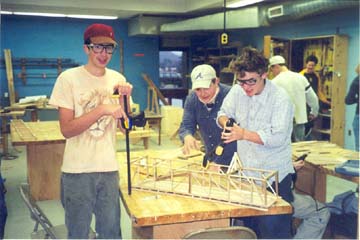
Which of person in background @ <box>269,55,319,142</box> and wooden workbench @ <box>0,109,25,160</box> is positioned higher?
person in background @ <box>269,55,319,142</box>

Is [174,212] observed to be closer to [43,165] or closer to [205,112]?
[205,112]

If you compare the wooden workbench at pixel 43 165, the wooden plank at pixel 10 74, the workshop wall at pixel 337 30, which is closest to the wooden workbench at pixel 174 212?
the wooden workbench at pixel 43 165

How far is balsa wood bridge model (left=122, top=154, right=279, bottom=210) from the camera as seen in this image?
140 centimetres

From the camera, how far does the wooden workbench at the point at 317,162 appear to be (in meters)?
2.22

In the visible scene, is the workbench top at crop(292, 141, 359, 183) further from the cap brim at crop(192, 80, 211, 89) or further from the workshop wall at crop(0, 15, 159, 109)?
the workshop wall at crop(0, 15, 159, 109)

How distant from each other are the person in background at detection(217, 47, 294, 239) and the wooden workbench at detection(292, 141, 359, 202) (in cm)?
60

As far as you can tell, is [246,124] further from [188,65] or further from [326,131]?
[188,65]

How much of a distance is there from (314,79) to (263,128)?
3203 millimetres

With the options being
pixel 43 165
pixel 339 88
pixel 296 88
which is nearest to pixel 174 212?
pixel 43 165

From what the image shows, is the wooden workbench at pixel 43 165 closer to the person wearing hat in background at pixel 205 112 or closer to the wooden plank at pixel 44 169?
the wooden plank at pixel 44 169

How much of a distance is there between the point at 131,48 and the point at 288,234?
5.35 meters

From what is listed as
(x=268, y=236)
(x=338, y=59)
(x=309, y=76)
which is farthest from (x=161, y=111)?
(x=268, y=236)

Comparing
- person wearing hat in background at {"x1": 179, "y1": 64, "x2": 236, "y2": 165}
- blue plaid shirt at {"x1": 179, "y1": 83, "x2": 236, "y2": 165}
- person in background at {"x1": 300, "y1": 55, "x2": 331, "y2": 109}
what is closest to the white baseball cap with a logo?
person wearing hat in background at {"x1": 179, "y1": 64, "x2": 236, "y2": 165}

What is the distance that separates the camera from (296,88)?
3.60m
